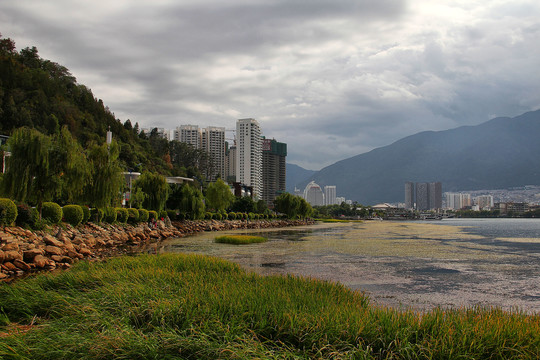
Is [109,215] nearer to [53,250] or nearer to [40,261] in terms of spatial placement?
[53,250]

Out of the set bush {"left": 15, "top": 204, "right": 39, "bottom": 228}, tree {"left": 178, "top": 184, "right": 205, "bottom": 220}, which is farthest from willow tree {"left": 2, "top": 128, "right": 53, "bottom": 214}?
tree {"left": 178, "top": 184, "right": 205, "bottom": 220}

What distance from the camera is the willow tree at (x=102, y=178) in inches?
1201

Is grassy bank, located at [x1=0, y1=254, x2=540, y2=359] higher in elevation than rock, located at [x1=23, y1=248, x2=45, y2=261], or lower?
higher

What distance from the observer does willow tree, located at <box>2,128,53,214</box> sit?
23562 millimetres

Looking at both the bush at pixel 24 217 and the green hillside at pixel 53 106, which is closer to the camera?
the bush at pixel 24 217

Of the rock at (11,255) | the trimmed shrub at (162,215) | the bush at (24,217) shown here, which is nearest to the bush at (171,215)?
the trimmed shrub at (162,215)

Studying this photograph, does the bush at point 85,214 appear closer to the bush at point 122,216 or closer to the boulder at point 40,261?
the bush at point 122,216

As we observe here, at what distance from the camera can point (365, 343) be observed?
5.82 meters

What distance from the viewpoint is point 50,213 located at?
26.2m

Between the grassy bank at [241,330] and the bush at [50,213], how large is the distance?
19.3 m

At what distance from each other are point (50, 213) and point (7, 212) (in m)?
5.07

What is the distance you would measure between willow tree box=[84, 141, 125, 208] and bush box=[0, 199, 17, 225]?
811 cm

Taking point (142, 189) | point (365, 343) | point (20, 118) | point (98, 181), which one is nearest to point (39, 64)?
point (20, 118)

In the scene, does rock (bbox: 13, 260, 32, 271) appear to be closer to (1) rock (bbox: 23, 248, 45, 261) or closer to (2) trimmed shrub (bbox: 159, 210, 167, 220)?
(1) rock (bbox: 23, 248, 45, 261)
